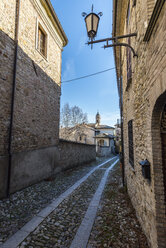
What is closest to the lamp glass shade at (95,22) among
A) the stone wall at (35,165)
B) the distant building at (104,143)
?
the stone wall at (35,165)

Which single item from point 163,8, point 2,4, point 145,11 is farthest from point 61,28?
point 163,8

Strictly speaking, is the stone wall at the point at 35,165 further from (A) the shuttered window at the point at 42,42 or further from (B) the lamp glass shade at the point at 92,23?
(A) the shuttered window at the point at 42,42

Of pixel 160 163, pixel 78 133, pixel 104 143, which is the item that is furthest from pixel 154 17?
pixel 78 133

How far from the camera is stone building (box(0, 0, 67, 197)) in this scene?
4.91 m

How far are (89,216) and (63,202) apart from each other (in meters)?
1.17

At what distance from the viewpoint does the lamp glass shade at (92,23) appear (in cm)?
315

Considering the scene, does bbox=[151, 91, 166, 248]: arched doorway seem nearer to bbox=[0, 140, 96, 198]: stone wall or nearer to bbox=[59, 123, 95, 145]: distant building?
bbox=[0, 140, 96, 198]: stone wall

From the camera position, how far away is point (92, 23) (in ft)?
10.4

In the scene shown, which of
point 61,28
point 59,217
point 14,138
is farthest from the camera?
point 61,28

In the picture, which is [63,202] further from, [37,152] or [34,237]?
[37,152]

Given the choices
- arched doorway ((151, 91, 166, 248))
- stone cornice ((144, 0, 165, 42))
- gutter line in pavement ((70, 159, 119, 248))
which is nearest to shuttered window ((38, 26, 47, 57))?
stone cornice ((144, 0, 165, 42))

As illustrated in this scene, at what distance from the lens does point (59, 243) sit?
269cm

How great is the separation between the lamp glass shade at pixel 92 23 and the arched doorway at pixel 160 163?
93.5 inches

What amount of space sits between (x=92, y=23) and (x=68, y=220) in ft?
16.5
